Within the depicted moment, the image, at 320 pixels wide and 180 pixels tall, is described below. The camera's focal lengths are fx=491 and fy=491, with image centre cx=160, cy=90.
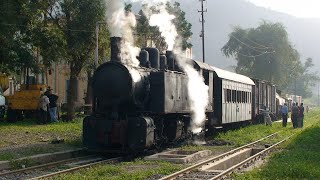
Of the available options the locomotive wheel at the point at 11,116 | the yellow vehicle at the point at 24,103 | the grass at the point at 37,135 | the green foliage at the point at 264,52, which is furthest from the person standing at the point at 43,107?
the green foliage at the point at 264,52

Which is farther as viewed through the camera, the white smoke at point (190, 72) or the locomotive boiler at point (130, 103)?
the white smoke at point (190, 72)

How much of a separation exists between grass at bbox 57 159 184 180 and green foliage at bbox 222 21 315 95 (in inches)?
2371

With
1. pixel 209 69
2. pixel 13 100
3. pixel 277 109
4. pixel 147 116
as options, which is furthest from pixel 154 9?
pixel 277 109

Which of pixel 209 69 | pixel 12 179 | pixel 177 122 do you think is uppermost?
pixel 209 69

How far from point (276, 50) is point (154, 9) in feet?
176

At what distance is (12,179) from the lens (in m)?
10.8

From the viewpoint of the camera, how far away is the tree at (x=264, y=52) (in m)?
71.6

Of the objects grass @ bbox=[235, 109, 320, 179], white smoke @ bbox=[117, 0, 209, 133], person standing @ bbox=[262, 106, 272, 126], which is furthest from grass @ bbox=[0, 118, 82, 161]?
person standing @ bbox=[262, 106, 272, 126]

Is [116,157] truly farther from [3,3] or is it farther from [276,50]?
[276,50]

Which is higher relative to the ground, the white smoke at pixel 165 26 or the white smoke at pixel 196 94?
the white smoke at pixel 165 26

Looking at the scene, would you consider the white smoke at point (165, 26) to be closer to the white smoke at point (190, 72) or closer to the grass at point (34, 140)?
the white smoke at point (190, 72)

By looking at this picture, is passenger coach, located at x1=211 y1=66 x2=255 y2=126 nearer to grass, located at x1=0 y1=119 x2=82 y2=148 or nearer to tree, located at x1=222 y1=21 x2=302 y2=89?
grass, located at x1=0 y1=119 x2=82 y2=148

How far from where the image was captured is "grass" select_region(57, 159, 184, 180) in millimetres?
10742

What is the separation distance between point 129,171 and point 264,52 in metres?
62.2
